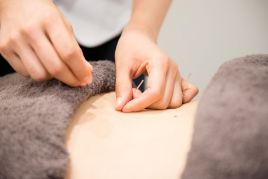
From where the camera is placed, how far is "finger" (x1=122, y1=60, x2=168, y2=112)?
0.47m

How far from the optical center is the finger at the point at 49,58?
0.36 meters

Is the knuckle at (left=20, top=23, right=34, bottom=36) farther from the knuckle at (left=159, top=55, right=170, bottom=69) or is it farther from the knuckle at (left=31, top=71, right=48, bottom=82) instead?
the knuckle at (left=159, top=55, right=170, bottom=69)

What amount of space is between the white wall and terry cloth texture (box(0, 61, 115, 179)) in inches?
48.4

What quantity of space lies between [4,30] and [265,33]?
168 centimetres

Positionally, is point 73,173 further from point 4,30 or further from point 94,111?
point 4,30

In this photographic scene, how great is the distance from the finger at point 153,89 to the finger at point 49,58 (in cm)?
18

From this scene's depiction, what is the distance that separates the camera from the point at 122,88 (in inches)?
20.6

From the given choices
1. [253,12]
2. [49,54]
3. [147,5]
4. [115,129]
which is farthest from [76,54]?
[253,12]

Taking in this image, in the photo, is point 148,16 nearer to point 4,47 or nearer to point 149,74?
point 149,74

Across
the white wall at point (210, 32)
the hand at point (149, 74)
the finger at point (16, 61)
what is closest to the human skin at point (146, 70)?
the hand at point (149, 74)

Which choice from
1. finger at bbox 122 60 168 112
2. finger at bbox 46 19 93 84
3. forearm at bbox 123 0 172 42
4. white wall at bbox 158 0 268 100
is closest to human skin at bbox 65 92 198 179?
finger at bbox 122 60 168 112

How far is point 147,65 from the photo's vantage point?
0.56 metres

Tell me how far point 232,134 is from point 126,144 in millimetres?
198

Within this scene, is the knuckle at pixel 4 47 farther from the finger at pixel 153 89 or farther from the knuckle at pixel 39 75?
the finger at pixel 153 89
